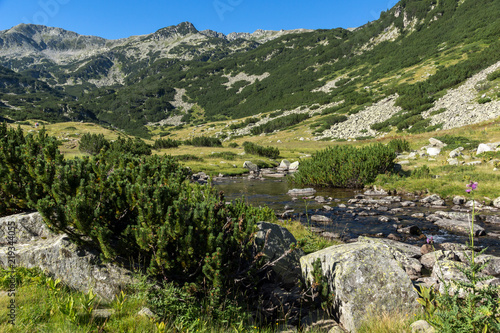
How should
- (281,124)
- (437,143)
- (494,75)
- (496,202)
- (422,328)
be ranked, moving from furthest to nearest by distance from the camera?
(281,124)
(494,75)
(437,143)
(496,202)
(422,328)

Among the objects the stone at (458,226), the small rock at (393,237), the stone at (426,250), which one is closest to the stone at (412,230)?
the small rock at (393,237)

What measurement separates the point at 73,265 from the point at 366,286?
480cm

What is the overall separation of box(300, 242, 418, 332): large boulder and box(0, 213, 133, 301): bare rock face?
3.47m

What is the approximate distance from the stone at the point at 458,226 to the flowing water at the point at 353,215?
0.24 m

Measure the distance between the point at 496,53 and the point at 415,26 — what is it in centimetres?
6096

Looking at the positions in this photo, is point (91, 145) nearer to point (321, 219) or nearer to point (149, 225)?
point (321, 219)

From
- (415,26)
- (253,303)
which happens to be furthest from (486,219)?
(415,26)

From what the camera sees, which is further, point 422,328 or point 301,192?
point 301,192

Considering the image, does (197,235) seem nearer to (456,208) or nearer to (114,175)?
(114,175)

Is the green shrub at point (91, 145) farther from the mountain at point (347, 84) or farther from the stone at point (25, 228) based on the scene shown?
the mountain at point (347, 84)

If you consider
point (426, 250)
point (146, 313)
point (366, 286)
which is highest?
point (146, 313)

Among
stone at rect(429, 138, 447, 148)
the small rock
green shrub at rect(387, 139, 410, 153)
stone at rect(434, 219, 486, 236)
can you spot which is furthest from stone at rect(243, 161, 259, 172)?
the small rock

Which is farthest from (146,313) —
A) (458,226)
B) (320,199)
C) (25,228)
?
(320,199)

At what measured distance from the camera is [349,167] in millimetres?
18328
